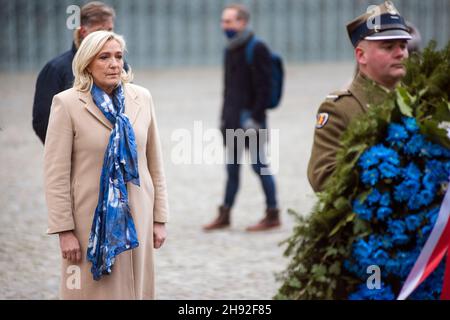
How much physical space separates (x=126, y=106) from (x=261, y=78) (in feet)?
14.2

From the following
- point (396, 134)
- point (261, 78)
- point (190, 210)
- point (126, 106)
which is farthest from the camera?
point (190, 210)

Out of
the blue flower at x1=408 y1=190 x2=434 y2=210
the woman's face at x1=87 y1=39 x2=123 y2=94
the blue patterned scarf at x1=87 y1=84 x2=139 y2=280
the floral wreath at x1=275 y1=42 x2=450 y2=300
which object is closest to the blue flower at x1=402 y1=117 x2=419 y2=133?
the floral wreath at x1=275 y1=42 x2=450 y2=300

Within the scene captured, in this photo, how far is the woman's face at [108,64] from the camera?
4.65 meters

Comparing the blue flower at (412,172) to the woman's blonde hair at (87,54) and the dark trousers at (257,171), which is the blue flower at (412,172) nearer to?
the woman's blonde hair at (87,54)

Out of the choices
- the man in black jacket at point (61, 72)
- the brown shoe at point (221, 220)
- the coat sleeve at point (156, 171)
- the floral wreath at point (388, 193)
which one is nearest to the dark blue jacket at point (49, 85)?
the man in black jacket at point (61, 72)

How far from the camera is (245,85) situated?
9.10 m

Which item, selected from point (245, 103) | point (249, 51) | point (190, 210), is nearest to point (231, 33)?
point (249, 51)

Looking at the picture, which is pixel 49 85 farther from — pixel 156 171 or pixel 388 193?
pixel 388 193

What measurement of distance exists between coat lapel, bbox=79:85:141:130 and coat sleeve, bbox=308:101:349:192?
0.80 metres

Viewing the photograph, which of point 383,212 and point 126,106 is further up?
point 126,106

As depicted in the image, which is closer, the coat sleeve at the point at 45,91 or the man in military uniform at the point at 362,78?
the man in military uniform at the point at 362,78

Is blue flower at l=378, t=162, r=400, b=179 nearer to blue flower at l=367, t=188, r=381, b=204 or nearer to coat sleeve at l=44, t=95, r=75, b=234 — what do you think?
blue flower at l=367, t=188, r=381, b=204

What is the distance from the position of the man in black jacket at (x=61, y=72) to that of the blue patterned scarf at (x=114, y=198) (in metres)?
1.10

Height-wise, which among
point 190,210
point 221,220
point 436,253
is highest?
point 436,253
